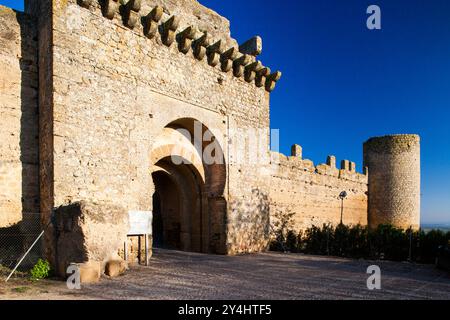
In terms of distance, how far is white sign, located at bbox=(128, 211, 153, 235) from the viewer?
7371mm

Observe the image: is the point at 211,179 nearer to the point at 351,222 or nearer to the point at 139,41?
the point at 139,41

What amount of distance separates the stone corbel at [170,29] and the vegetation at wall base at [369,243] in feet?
24.8

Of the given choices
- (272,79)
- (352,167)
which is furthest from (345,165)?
(272,79)

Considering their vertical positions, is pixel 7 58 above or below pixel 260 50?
below

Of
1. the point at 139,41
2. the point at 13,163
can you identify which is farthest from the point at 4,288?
the point at 139,41

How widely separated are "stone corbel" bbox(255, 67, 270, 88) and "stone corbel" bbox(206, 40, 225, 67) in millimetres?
1838

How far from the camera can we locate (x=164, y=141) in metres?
9.12

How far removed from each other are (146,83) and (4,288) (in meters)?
5.03

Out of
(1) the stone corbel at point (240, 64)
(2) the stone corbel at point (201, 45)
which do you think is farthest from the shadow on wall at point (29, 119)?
(1) the stone corbel at point (240, 64)

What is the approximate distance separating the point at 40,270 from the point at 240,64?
25.3 ft

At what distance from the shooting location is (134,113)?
764cm

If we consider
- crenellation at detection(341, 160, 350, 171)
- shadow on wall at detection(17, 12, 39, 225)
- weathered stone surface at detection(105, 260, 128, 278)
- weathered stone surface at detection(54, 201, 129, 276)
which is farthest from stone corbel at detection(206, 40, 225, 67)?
crenellation at detection(341, 160, 350, 171)

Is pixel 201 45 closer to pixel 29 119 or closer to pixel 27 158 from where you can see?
pixel 29 119
